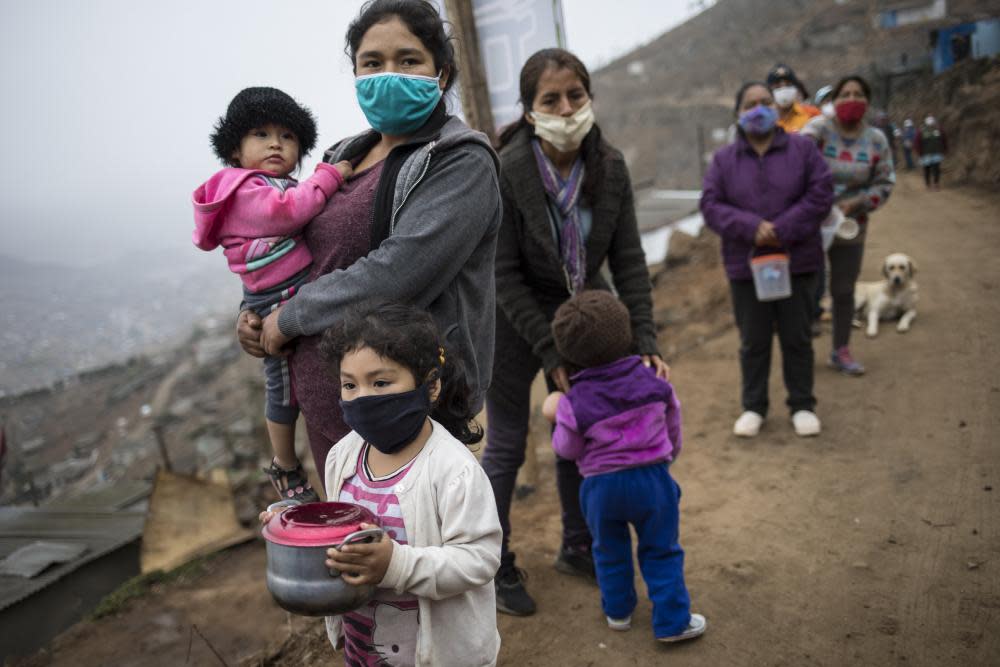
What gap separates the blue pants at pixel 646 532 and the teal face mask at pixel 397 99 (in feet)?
4.66

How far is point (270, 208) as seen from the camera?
179 centimetres

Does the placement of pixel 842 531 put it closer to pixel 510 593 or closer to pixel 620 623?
pixel 620 623

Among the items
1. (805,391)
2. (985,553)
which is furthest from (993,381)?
(985,553)

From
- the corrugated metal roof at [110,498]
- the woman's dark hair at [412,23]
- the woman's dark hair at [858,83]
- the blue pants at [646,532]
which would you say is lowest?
the corrugated metal roof at [110,498]

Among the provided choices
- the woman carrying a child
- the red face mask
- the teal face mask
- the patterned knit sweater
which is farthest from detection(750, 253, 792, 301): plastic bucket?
the teal face mask

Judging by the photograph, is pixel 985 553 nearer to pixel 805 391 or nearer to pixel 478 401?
pixel 805 391

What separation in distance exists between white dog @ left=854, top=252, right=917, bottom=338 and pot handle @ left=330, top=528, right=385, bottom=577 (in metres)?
5.68

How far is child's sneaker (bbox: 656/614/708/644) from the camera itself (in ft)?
8.75

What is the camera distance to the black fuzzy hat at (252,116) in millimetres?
1991

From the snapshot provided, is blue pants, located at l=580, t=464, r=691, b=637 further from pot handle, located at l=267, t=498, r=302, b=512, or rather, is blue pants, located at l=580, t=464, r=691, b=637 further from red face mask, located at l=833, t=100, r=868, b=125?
red face mask, located at l=833, t=100, r=868, b=125

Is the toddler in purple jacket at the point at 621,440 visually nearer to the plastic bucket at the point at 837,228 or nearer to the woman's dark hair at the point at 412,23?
the woman's dark hair at the point at 412,23

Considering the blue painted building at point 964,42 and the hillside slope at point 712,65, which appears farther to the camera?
the hillside slope at point 712,65

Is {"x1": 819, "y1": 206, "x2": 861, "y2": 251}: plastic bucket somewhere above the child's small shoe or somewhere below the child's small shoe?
above

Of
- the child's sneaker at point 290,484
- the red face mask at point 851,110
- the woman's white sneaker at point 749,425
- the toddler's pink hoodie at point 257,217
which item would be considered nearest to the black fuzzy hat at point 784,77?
the red face mask at point 851,110
